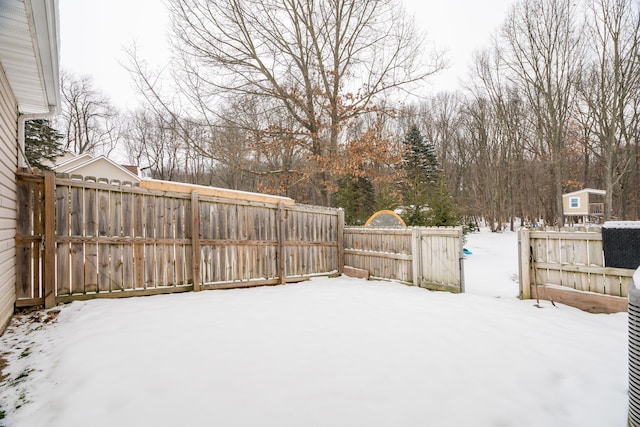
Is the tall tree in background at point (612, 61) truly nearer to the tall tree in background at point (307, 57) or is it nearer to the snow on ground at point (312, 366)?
the tall tree in background at point (307, 57)

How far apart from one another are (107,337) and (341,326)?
2400 millimetres

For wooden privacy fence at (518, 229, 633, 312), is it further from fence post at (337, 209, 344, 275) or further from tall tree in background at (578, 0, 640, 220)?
tall tree in background at (578, 0, 640, 220)

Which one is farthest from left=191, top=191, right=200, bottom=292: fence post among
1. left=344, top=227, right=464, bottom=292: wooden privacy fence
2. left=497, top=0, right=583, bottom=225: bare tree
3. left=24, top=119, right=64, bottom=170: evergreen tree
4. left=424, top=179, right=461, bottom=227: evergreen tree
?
left=497, top=0, right=583, bottom=225: bare tree

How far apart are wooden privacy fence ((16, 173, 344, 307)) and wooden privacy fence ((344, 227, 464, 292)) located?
1.20m

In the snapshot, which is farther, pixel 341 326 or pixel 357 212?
pixel 357 212

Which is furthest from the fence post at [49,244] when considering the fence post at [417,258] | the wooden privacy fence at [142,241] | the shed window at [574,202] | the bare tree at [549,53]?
the shed window at [574,202]

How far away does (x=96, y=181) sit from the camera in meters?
4.63

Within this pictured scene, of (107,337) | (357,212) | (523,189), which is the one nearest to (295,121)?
(357,212)

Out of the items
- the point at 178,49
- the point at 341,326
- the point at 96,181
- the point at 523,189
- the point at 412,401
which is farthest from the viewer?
the point at 523,189

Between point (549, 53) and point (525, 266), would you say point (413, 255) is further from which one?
point (549, 53)

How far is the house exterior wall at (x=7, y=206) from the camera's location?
3281 millimetres

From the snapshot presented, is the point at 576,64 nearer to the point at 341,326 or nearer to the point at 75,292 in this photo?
the point at 341,326

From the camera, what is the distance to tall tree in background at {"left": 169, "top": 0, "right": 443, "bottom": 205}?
9.91 meters

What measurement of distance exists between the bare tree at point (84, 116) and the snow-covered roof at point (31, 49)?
27366mm
